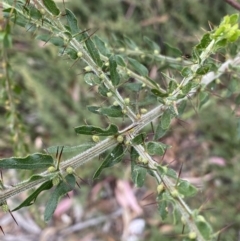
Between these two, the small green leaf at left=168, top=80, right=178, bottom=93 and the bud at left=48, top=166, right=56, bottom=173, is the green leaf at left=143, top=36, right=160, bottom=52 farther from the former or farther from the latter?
the bud at left=48, top=166, right=56, bottom=173

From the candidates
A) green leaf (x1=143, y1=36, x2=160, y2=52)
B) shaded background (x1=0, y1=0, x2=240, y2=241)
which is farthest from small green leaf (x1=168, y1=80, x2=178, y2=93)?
shaded background (x1=0, y1=0, x2=240, y2=241)

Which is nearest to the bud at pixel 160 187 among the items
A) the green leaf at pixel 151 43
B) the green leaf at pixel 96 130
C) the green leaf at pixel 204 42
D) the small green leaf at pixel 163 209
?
the small green leaf at pixel 163 209

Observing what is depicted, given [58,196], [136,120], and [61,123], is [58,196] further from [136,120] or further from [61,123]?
[61,123]

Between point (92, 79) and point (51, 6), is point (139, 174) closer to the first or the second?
point (92, 79)

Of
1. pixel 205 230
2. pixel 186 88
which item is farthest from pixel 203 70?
pixel 205 230

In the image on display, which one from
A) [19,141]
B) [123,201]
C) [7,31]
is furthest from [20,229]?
[7,31]
